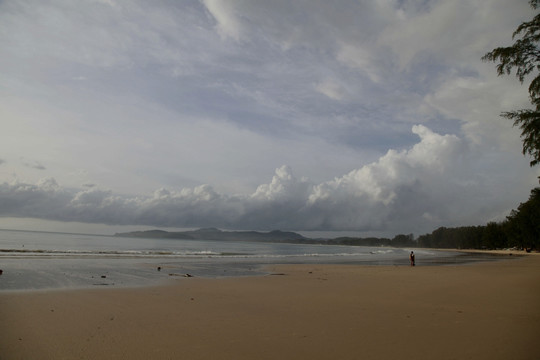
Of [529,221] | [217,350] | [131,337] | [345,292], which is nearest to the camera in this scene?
[217,350]

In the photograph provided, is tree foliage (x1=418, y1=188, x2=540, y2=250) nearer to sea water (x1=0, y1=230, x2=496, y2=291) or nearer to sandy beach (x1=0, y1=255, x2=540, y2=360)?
sea water (x1=0, y1=230, x2=496, y2=291)

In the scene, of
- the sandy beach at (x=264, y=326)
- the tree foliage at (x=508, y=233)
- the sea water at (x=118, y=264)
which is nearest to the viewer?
the sandy beach at (x=264, y=326)

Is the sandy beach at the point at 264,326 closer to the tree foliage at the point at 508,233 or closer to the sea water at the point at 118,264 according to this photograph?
the sea water at the point at 118,264

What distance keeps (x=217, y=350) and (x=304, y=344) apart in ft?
5.55

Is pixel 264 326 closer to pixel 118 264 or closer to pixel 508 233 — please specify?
pixel 118 264

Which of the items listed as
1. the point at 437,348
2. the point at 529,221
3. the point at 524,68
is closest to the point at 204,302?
the point at 437,348

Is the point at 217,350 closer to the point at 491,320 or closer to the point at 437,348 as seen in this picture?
the point at 437,348

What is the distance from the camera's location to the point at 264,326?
785 centimetres

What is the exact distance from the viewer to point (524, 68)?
11.8m

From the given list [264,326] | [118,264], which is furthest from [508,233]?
[264,326]

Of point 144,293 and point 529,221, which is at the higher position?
point 529,221

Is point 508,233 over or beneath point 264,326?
over

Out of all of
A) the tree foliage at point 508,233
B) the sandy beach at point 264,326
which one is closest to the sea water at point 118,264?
the sandy beach at point 264,326

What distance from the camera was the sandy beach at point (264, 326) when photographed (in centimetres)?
593
